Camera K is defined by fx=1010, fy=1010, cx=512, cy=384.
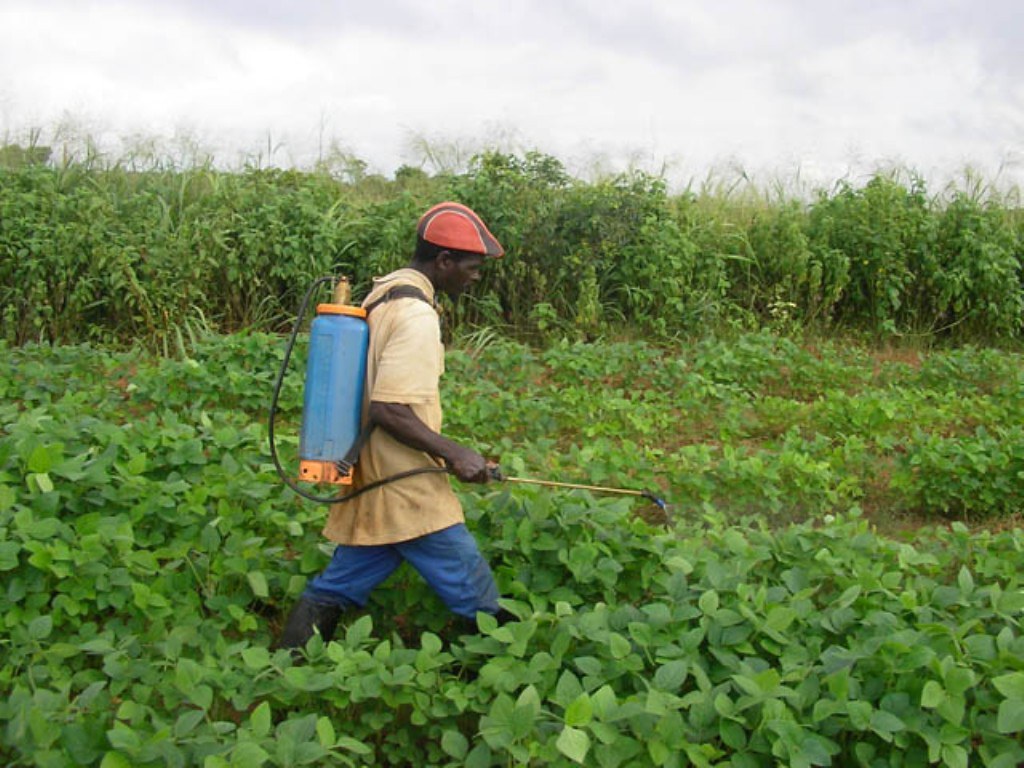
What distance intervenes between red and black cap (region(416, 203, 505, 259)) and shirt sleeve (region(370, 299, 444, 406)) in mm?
262

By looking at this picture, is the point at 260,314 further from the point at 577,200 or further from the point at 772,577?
the point at 772,577

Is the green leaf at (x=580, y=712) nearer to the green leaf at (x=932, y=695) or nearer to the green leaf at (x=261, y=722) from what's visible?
the green leaf at (x=261, y=722)

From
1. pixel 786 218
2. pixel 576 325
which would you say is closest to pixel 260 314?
pixel 576 325

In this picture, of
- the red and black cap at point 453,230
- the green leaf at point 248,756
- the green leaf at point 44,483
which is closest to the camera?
Answer: the green leaf at point 248,756

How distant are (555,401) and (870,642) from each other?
4218 millimetres

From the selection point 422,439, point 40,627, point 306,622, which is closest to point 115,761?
point 40,627

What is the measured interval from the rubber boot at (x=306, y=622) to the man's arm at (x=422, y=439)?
69 centimetres

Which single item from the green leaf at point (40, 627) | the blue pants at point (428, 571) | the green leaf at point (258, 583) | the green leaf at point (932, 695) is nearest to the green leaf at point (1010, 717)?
the green leaf at point (932, 695)

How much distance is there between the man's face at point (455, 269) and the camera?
3.33 m

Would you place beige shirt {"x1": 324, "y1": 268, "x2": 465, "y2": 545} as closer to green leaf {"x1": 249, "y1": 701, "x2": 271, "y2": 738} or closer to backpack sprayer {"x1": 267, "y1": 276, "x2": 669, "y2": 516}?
backpack sprayer {"x1": 267, "y1": 276, "x2": 669, "y2": 516}

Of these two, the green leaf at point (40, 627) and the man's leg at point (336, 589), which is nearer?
the green leaf at point (40, 627)

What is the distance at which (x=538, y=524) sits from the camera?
3652 millimetres

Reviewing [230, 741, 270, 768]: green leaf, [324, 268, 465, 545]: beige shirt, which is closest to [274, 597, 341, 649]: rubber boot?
[324, 268, 465, 545]: beige shirt

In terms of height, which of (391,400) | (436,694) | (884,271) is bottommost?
(436,694)
